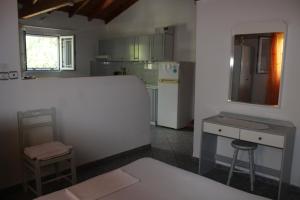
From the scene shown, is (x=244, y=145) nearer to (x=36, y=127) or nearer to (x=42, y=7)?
(x=36, y=127)

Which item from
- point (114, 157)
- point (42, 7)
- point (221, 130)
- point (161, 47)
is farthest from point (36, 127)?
point (161, 47)

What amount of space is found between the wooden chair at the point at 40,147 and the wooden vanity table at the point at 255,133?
158 centimetres

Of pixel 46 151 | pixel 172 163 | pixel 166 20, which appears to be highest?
pixel 166 20

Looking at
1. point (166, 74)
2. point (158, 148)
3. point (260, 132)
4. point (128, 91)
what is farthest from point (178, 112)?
point (260, 132)

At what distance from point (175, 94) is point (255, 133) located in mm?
2800

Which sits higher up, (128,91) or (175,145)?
(128,91)

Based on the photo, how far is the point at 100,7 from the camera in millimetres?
6969

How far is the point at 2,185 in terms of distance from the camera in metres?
2.68

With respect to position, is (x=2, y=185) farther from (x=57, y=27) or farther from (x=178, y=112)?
(x=57, y=27)

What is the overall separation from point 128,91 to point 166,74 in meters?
1.88

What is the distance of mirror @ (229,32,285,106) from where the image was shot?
2.87 metres

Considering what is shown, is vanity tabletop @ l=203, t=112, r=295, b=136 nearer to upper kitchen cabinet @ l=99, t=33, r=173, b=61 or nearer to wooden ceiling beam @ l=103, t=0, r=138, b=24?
upper kitchen cabinet @ l=99, t=33, r=173, b=61

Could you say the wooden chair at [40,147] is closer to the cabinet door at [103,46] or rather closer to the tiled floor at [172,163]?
the tiled floor at [172,163]

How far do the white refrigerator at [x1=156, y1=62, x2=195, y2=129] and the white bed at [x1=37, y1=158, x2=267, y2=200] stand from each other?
3.35m
